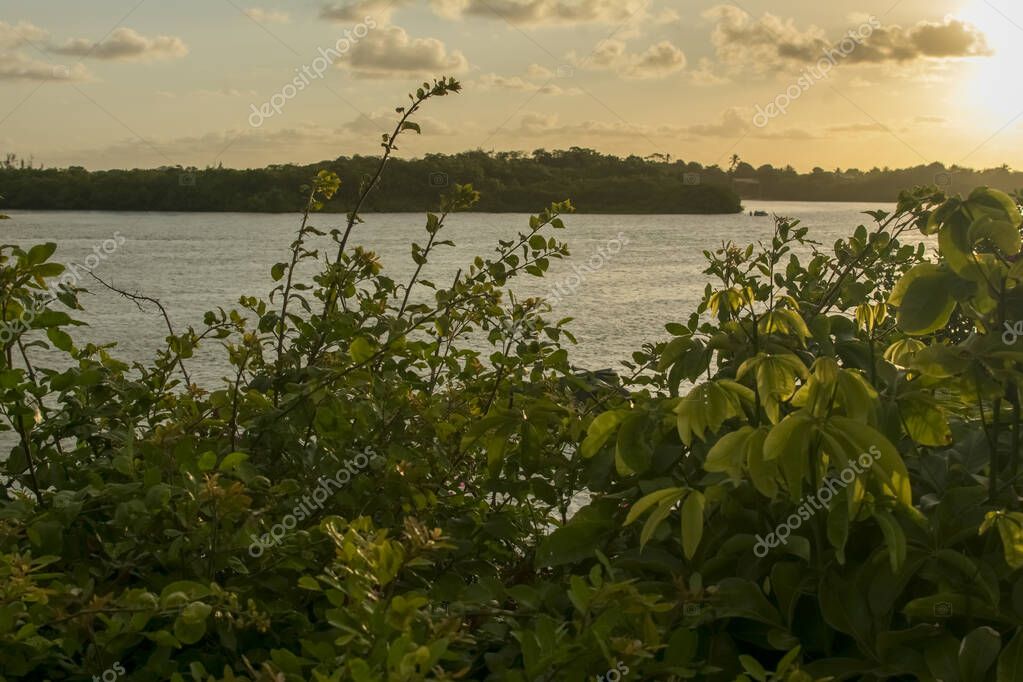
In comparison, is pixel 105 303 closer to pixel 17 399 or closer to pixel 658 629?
Answer: pixel 17 399

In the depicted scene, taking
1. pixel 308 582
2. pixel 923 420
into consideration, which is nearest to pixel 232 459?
pixel 308 582

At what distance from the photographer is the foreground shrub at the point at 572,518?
1.35 meters

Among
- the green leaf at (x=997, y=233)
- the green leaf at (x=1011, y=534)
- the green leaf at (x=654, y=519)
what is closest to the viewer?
the green leaf at (x=654, y=519)

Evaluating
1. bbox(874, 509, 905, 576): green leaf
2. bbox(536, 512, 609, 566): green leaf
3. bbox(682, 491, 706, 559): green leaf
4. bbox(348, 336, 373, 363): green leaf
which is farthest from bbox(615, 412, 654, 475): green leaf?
bbox(348, 336, 373, 363): green leaf

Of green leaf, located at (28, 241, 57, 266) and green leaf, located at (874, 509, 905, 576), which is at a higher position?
green leaf, located at (28, 241, 57, 266)

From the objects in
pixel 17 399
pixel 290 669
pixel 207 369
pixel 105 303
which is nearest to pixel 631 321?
pixel 207 369

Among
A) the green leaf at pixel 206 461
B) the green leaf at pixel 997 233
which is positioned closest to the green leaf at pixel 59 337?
the green leaf at pixel 206 461

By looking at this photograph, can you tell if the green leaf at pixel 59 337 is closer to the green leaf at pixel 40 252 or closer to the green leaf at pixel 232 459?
the green leaf at pixel 40 252

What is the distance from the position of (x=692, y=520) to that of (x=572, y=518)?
60 centimetres

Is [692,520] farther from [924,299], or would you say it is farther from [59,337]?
[59,337]

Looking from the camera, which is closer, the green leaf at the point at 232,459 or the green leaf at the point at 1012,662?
the green leaf at the point at 1012,662

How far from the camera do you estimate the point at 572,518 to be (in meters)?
1.96

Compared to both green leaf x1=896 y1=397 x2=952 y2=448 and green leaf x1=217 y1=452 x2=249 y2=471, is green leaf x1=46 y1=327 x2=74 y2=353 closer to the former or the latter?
green leaf x1=217 y1=452 x2=249 y2=471

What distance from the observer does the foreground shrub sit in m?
1.35
